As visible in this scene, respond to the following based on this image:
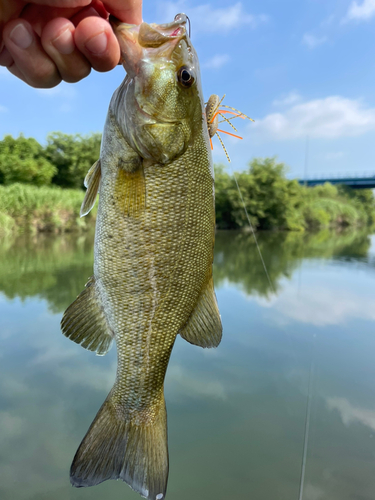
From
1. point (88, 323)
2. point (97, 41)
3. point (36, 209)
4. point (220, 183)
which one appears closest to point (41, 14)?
point (97, 41)

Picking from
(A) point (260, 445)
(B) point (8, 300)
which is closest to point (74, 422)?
(A) point (260, 445)

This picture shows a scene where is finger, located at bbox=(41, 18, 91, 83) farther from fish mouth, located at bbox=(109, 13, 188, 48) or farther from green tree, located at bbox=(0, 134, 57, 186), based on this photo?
green tree, located at bbox=(0, 134, 57, 186)

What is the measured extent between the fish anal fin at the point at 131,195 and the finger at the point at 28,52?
2.34 ft

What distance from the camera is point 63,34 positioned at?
1.51 meters

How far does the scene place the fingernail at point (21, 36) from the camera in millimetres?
1563

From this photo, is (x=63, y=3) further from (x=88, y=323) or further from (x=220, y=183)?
(x=220, y=183)

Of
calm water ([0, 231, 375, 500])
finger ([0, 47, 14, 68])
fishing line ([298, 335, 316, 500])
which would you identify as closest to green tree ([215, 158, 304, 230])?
calm water ([0, 231, 375, 500])

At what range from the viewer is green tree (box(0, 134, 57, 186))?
91.6 feet

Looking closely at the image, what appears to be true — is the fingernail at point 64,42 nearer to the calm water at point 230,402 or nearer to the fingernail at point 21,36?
the fingernail at point 21,36

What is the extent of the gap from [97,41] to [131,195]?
666mm

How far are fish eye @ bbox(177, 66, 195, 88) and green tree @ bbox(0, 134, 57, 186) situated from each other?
30.0 m

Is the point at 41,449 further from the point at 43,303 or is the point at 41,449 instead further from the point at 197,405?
the point at 43,303

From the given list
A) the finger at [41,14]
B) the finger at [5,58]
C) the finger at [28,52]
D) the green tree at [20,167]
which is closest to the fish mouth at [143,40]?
Result: the finger at [41,14]

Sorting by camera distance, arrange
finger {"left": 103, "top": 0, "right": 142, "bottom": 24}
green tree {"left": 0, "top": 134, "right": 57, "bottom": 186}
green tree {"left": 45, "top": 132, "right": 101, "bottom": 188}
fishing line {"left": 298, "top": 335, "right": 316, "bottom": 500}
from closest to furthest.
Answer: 1. finger {"left": 103, "top": 0, "right": 142, "bottom": 24}
2. fishing line {"left": 298, "top": 335, "right": 316, "bottom": 500}
3. green tree {"left": 0, "top": 134, "right": 57, "bottom": 186}
4. green tree {"left": 45, "top": 132, "right": 101, "bottom": 188}
